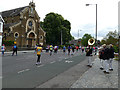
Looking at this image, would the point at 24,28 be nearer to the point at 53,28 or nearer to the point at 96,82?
the point at 53,28

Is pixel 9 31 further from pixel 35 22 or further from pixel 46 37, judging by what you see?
pixel 46 37

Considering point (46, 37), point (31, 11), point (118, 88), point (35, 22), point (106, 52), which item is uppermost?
point (31, 11)

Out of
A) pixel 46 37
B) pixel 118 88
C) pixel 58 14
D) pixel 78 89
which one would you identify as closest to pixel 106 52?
pixel 118 88

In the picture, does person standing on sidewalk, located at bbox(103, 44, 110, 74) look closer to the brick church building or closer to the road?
the road

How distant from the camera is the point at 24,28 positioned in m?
39.4

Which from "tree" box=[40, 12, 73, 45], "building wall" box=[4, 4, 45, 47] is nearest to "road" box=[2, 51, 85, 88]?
"building wall" box=[4, 4, 45, 47]

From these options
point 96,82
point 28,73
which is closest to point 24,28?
point 28,73

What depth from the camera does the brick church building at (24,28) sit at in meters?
36.6

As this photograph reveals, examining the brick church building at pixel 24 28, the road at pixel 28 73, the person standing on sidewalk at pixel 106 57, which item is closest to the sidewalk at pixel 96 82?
the person standing on sidewalk at pixel 106 57

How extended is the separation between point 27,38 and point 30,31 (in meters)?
2.60

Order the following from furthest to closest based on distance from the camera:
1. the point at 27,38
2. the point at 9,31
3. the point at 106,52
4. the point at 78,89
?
the point at 27,38 < the point at 9,31 < the point at 106,52 < the point at 78,89

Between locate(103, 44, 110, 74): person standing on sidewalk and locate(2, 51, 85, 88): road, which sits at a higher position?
locate(103, 44, 110, 74): person standing on sidewalk

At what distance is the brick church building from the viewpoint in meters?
36.6

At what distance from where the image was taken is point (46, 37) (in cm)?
4972
